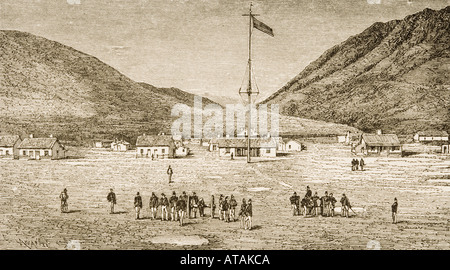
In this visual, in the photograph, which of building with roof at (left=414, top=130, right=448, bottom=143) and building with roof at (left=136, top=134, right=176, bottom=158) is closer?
building with roof at (left=414, top=130, right=448, bottom=143)

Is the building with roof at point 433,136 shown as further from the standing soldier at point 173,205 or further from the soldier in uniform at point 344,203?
the standing soldier at point 173,205

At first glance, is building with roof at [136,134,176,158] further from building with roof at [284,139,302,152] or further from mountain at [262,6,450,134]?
building with roof at [284,139,302,152]

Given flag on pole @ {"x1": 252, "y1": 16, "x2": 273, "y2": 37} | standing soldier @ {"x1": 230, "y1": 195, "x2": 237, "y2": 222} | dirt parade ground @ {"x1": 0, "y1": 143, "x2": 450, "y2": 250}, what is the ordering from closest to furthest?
dirt parade ground @ {"x1": 0, "y1": 143, "x2": 450, "y2": 250} < standing soldier @ {"x1": 230, "y1": 195, "x2": 237, "y2": 222} < flag on pole @ {"x1": 252, "y1": 16, "x2": 273, "y2": 37}

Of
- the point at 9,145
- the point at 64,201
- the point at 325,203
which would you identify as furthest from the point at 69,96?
the point at 325,203

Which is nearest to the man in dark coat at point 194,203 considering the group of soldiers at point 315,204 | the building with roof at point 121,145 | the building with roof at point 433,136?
the group of soldiers at point 315,204

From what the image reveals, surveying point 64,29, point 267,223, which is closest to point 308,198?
point 267,223

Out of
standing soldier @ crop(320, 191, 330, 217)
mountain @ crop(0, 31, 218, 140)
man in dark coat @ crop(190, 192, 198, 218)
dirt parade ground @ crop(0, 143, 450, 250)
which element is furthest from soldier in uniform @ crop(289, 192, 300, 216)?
mountain @ crop(0, 31, 218, 140)

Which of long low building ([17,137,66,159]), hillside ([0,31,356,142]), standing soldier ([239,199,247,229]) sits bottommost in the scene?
standing soldier ([239,199,247,229])
